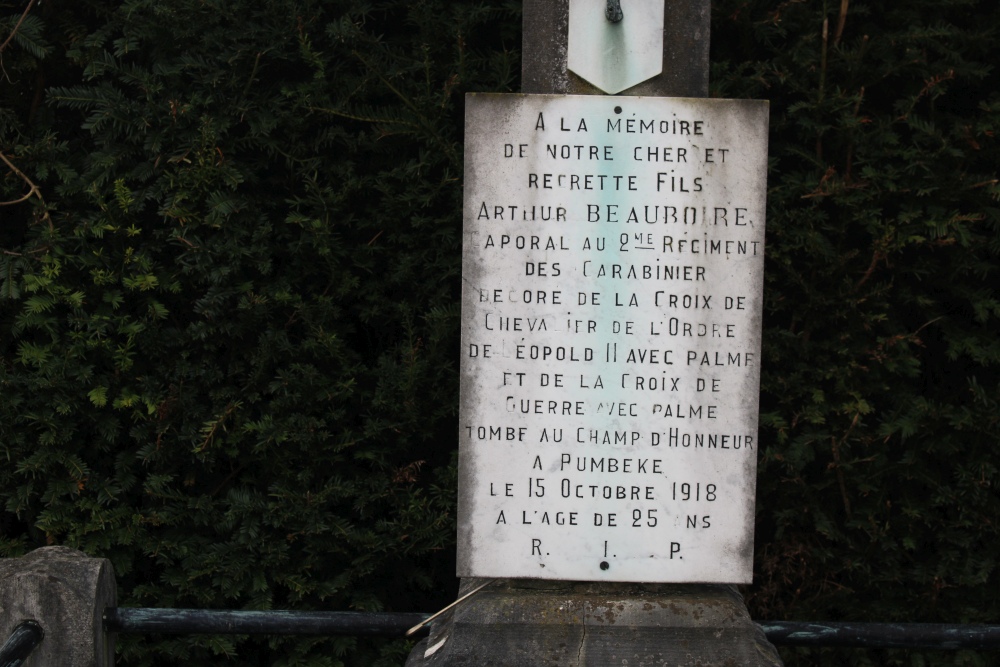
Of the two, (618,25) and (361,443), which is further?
(361,443)

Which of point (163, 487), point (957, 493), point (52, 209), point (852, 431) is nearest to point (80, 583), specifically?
point (163, 487)

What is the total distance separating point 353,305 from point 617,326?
1.49m

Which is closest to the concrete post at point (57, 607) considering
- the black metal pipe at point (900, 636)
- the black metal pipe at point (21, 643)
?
the black metal pipe at point (21, 643)

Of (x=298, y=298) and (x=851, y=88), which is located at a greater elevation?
(x=851, y=88)

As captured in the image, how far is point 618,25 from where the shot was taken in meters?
2.67

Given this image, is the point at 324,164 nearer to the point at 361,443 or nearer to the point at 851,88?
the point at 361,443

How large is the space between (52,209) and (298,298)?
36.6 inches

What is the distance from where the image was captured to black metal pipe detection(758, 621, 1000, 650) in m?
2.65

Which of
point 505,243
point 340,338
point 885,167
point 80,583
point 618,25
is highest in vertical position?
point 618,25

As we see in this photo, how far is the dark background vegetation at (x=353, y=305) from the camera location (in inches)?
143

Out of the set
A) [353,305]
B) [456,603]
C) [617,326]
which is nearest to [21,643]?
[456,603]

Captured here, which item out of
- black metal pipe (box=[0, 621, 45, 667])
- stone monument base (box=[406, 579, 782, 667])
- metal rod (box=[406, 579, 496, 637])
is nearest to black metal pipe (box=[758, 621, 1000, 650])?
stone monument base (box=[406, 579, 782, 667])

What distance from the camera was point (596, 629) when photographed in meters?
2.60

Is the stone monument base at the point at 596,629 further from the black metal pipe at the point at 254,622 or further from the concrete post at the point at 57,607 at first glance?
the concrete post at the point at 57,607
